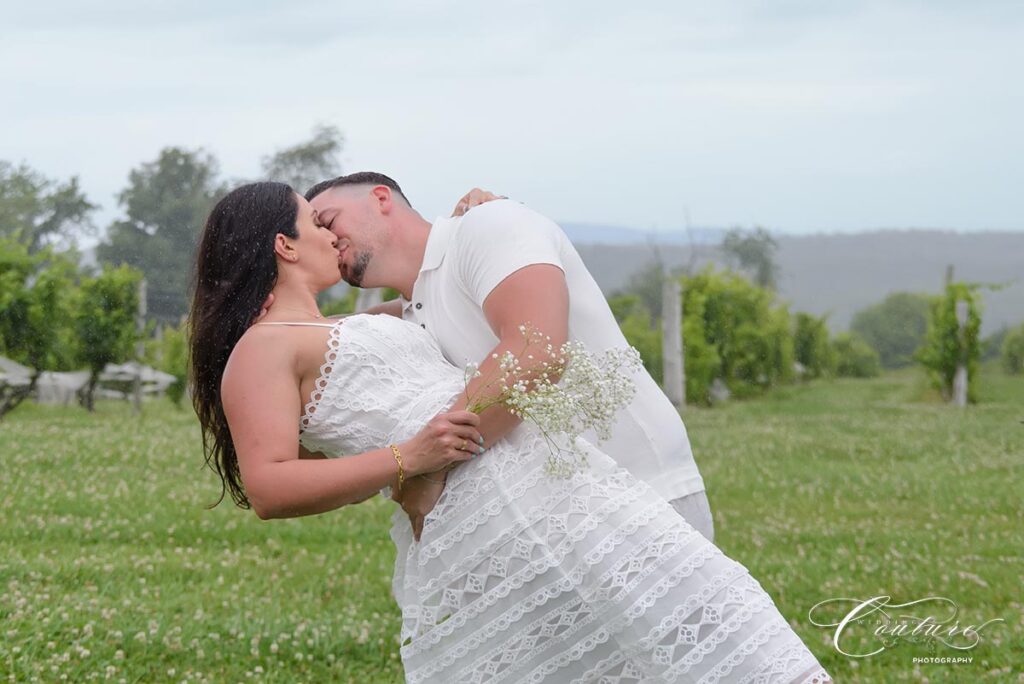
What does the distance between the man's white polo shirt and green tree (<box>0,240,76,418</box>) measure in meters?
18.3

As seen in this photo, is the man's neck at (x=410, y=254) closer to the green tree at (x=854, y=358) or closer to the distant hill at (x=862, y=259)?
the green tree at (x=854, y=358)

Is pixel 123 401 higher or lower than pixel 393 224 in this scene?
lower

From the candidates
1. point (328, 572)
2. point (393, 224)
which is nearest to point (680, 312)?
point (328, 572)

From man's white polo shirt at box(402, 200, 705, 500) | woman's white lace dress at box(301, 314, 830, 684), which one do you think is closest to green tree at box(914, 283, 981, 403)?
man's white polo shirt at box(402, 200, 705, 500)

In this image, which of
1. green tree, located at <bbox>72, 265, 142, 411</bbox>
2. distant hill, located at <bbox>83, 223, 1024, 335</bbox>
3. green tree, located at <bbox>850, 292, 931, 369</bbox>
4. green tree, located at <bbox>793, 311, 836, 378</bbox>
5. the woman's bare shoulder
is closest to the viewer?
the woman's bare shoulder

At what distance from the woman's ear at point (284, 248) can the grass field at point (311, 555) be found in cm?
296

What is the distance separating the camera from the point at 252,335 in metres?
3.30

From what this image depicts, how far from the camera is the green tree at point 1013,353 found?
3741cm

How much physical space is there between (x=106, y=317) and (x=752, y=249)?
158 feet

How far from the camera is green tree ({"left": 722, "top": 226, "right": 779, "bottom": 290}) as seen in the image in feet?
213

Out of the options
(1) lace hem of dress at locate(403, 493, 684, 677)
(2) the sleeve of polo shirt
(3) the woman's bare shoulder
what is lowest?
(1) lace hem of dress at locate(403, 493, 684, 677)

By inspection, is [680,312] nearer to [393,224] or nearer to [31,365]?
[31,365]

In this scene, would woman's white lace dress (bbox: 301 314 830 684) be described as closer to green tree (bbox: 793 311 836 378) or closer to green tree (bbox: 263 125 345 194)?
green tree (bbox: 793 311 836 378)

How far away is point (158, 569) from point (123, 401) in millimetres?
21522
